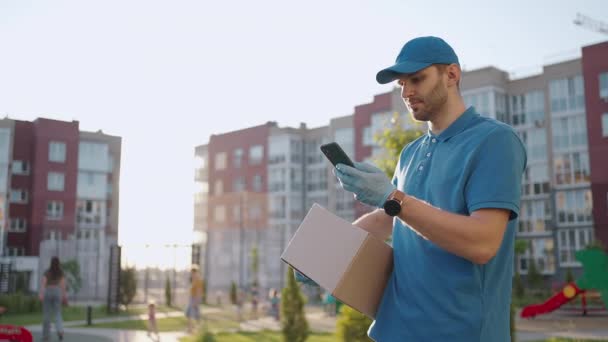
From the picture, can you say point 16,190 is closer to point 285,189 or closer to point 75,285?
point 75,285

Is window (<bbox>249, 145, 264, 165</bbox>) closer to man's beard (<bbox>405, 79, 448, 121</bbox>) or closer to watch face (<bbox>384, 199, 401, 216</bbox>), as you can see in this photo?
man's beard (<bbox>405, 79, 448, 121</bbox>)

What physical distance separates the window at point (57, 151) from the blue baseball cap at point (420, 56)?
46.7 meters

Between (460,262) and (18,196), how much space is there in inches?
1899

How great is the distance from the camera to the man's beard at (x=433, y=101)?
6.77 ft

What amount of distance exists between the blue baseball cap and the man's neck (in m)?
0.13

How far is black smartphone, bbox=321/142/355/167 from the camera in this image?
1.98m

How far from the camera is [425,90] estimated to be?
6.75 feet

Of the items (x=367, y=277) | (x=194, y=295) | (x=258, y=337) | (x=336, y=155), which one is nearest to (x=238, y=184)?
(x=194, y=295)

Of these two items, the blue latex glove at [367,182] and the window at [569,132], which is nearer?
the blue latex glove at [367,182]

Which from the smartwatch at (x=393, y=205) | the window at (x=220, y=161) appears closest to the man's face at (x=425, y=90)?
the smartwatch at (x=393, y=205)

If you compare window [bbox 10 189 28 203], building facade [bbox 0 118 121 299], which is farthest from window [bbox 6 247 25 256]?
window [bbox 10 189 28 203]

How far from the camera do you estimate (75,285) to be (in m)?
34.6

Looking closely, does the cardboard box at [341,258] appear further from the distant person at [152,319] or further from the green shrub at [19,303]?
the green shrub at [19,303]

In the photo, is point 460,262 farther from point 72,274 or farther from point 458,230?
point 72,274
